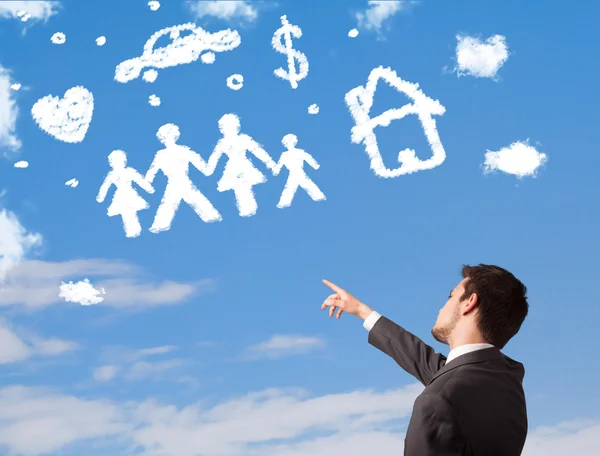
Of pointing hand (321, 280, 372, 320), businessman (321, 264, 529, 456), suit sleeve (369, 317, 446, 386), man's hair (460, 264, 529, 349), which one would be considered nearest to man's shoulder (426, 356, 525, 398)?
businessman (321, 264, 529, 456)

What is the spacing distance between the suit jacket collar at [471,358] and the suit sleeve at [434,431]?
21cm

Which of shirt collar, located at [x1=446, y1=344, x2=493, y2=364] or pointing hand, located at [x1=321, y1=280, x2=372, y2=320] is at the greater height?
pointing hand, located at [x1=321, y1=280, x2=372, y2=320]

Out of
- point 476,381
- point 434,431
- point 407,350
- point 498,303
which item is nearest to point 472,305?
point 498,303

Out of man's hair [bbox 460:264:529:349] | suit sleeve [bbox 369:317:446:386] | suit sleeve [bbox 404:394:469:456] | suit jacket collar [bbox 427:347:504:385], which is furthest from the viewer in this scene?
suit sleeve [bbox 369:317:446:386]

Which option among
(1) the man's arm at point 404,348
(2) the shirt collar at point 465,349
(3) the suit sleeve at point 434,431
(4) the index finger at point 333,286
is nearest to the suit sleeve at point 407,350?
(1) the man's arm at point 404,348

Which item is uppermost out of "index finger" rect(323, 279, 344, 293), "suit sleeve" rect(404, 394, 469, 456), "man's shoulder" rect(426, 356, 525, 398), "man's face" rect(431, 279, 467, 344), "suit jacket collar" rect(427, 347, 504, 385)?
"index finger" rect(323, 279, 344, 293)

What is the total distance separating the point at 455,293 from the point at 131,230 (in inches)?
196

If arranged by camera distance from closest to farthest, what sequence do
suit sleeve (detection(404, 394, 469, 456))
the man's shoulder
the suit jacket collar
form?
1. suit sleeve (detection(404, 394, 469, 456))
2. the man's shoulder
3. the suit jacket collar

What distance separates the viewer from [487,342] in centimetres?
298

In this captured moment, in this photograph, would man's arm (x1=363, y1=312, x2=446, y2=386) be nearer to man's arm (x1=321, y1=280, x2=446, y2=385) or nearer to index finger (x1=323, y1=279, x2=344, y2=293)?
man's arm (x1=321, y1=280, x2=446, y2=385)

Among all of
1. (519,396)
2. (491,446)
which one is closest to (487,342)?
(519,396)

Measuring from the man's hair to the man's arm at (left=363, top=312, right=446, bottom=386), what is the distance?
575mm

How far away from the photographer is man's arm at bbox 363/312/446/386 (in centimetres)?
358

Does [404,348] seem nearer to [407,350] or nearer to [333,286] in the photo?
[407,350]
